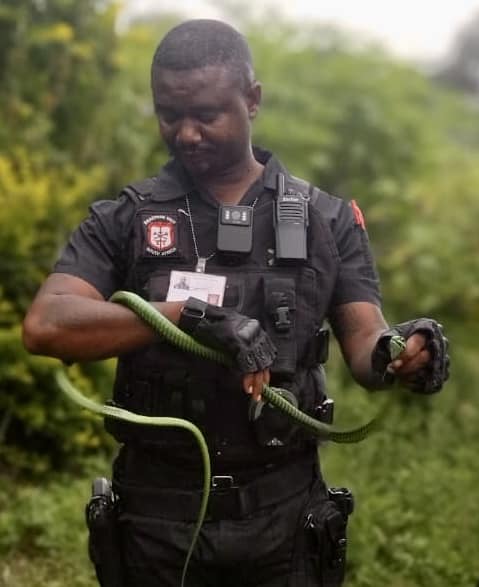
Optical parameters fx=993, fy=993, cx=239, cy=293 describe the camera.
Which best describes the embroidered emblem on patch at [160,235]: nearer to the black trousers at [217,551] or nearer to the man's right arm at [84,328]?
the man's right arm at [84,328]

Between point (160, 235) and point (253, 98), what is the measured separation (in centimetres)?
49

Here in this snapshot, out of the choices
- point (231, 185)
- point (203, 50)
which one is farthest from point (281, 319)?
point (203, 50)

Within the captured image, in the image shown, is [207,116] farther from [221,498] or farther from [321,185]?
[321,185]

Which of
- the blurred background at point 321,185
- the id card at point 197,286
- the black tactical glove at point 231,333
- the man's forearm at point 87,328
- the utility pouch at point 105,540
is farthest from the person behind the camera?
the blurred background at point 321,185

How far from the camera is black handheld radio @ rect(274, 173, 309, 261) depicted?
2523 millimetres

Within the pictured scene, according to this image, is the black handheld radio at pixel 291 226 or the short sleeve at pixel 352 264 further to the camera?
the short sleeve at pixel 352 264

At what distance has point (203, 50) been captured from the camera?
2.61 meters

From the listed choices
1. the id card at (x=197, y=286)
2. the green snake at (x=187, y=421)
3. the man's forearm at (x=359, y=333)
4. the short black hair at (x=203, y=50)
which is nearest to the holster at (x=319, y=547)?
the green snake at (x=187, y=421)

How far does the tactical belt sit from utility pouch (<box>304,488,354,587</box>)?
0.30ft

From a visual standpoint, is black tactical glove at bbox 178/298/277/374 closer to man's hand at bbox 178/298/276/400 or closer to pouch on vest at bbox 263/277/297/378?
man's hand at bbox 178/298/276/400

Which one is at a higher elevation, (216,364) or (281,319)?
(281,319)

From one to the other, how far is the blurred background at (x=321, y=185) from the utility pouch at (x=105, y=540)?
6.16ft

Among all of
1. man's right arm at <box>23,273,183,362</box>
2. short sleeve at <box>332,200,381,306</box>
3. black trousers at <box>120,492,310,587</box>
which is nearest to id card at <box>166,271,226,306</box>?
man's right arm at <box>23,273,183,362</box>

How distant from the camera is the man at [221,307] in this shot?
251 centimetres
